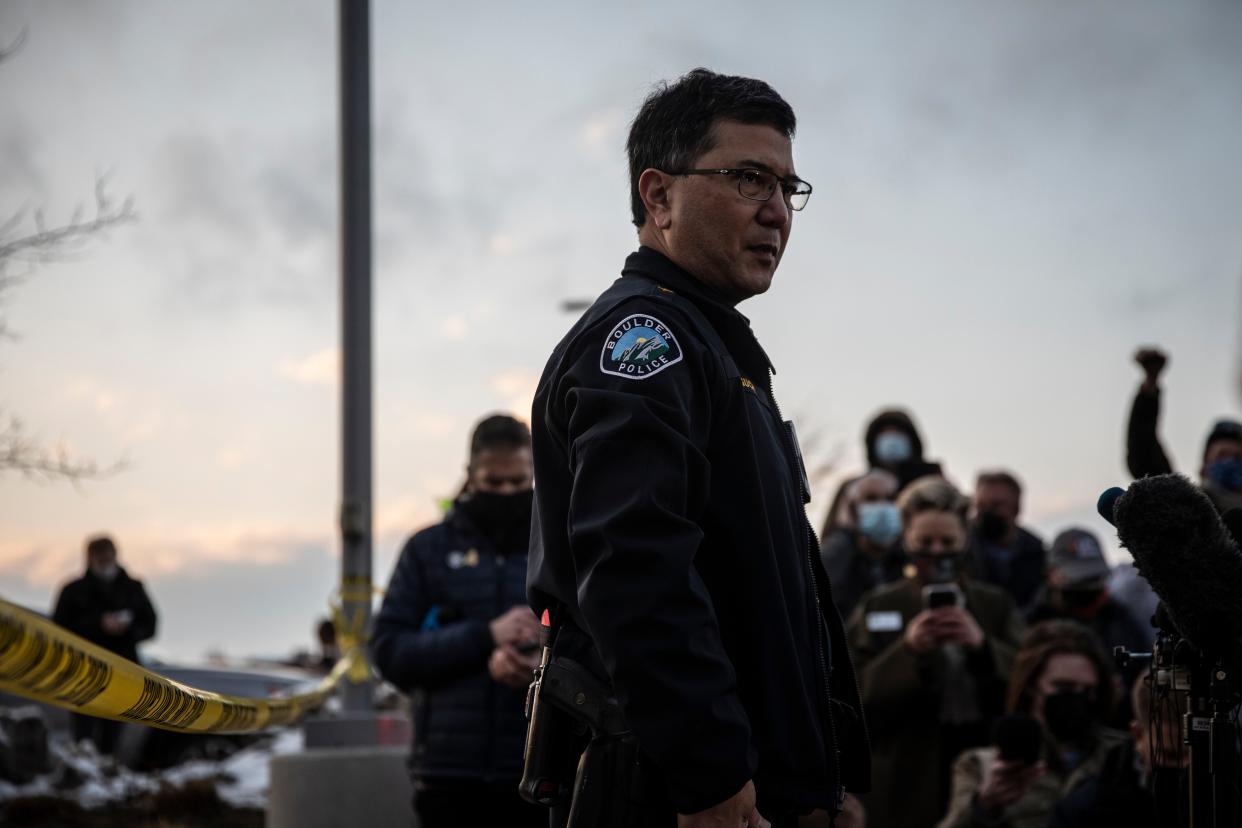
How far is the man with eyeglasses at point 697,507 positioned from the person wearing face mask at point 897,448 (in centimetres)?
561

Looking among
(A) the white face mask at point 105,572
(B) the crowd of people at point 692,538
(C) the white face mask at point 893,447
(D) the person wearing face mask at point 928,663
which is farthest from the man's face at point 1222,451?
(A) the white face mask at point 105,572

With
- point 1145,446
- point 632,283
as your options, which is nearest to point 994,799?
point 1145,446

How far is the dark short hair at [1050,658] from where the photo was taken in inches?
256

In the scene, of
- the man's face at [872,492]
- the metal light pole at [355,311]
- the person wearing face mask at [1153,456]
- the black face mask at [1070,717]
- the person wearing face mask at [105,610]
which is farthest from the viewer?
the person wearing face mask at [105,610]

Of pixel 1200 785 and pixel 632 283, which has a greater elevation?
pixel 632 283

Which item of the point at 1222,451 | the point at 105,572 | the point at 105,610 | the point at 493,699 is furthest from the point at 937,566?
the point at 105,572

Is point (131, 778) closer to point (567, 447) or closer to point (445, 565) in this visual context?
point (445, 565)

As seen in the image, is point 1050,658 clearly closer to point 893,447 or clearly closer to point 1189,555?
point 893,447

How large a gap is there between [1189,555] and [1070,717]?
3.39 m

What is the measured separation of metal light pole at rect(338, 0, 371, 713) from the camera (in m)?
8.88

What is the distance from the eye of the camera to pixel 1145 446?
5613 millimetres

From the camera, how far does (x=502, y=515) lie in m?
6.08

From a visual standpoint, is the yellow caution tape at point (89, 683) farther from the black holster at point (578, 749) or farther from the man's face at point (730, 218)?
the man's face at point (730, 218)

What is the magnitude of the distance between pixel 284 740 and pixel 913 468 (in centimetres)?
916
